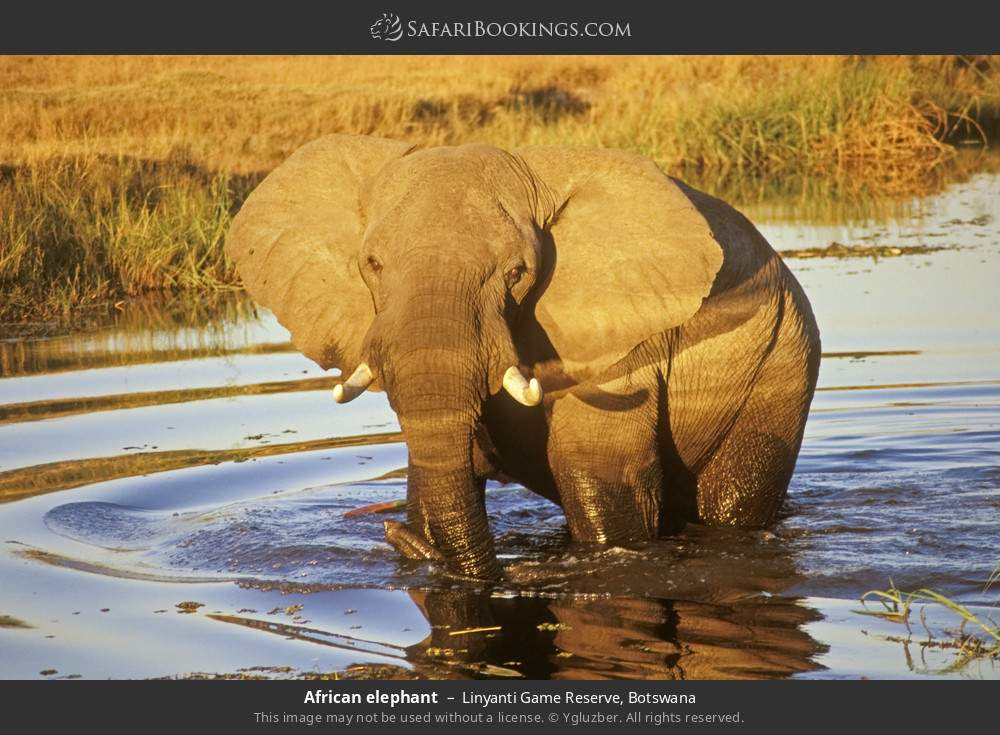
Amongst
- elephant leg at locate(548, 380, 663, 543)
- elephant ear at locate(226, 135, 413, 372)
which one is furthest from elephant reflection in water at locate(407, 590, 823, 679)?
elephant ear at locate(226, 135, 413, 372)

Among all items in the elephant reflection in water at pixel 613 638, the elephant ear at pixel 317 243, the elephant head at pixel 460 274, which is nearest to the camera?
the elephant reflection in water at pixel 613 638

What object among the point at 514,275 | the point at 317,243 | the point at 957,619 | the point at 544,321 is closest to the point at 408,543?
the point at 544,321

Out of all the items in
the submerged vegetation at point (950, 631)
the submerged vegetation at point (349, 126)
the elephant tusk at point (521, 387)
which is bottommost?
the submerged vegetation at point (950, 631)

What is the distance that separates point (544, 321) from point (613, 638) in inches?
52.0

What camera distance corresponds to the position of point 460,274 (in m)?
6.23

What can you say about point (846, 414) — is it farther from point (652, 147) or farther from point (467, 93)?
point (467, 93)

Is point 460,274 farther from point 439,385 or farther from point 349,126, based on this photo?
point 349,126

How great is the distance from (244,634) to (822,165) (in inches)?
687

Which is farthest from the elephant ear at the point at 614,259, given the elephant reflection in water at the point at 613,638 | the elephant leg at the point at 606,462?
the elephant reflection in water at the point at 613,638

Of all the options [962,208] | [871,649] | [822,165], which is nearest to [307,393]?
[871,649]

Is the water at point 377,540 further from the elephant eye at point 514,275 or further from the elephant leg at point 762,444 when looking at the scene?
the elephant eye at point 514,275

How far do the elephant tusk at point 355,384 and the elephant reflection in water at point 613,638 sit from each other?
0.97 m

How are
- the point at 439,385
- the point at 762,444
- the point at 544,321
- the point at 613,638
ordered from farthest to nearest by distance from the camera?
the point at 762,444 < the point at 544,321 < the point at 613,638 < the point at 439,385

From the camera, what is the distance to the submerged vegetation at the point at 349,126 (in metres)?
15.0
